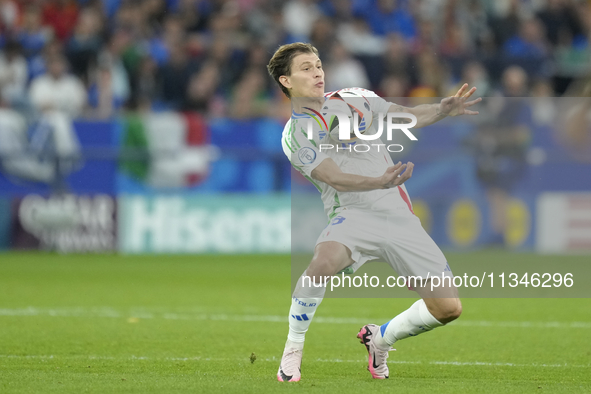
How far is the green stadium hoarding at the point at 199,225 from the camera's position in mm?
13641

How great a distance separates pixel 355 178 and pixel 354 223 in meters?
0.34

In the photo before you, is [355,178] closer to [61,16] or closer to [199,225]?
[199,225]

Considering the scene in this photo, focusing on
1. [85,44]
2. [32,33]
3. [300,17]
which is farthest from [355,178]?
[300,17]

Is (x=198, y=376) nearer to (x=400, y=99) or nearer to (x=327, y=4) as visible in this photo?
(x=400, y=99)

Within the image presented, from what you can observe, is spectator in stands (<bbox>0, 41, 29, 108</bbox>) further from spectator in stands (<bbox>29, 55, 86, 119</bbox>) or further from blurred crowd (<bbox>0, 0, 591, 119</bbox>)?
spectator in stands (<bbox>29, 55, 86, 119</bbox>)

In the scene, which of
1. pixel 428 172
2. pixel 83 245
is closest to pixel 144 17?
→ pixel 83 245

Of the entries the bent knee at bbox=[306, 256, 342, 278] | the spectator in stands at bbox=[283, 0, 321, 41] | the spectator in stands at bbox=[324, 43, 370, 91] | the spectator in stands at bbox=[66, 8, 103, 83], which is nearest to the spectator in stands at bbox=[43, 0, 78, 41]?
the spectator in stands at bbox=[66, 8, 103, 83]

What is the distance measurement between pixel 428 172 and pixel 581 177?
229cm

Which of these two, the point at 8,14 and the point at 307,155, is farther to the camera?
the point at 8,14

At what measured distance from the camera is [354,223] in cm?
558

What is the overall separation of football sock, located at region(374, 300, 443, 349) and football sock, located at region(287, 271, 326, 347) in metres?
0.55

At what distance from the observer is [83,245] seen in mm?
13672

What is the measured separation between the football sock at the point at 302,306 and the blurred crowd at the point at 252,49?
943 cm

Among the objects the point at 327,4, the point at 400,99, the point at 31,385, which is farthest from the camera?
the point at 327,4
